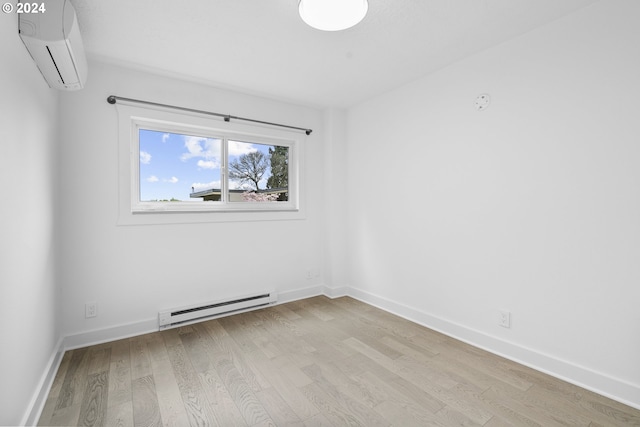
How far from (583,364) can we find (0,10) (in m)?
3.67

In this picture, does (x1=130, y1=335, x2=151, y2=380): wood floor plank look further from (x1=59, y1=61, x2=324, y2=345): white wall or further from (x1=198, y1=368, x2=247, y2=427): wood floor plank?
(x1=198, y1=368, x2=247, y2=427): wood floor plank

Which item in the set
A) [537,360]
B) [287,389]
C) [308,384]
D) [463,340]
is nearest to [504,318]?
[537,360]

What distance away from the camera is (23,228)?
158cm

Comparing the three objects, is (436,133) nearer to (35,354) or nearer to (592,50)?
(592,50)

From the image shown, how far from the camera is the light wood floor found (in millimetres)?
1660

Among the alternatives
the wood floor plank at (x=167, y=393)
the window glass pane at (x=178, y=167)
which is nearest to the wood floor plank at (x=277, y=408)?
the wood floor plank at (x=167, y=393)

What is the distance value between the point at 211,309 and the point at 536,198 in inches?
119

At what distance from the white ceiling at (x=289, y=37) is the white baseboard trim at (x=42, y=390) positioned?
230 centimetres

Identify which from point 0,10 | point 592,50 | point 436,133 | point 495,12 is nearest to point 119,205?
point 0,10

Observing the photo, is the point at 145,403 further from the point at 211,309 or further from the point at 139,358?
the point at 211,309

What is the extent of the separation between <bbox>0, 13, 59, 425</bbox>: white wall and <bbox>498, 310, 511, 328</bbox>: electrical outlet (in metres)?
2.97

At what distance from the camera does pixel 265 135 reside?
3.44 meters

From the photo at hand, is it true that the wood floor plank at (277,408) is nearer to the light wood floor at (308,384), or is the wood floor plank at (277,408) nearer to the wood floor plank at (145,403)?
the light wood floor at (308,384)

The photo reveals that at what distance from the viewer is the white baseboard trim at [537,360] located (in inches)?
69.9
